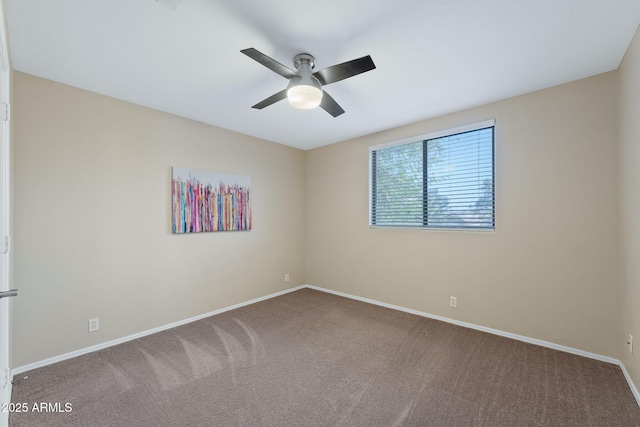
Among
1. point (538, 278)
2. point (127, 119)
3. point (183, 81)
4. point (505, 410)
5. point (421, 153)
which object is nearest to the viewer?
point (505, 410)

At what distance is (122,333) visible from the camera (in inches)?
110

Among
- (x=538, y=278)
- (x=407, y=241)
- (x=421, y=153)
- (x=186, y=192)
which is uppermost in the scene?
(x=421, y=153)

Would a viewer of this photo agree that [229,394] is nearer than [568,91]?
Yes

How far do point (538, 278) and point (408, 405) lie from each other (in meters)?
1.91

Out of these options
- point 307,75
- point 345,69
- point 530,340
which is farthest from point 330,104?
point 530,340

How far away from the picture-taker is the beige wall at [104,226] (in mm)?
2303

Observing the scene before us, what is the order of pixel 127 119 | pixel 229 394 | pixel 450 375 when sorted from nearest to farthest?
pixel 229 394, pixel 450 375, pixel 127 119

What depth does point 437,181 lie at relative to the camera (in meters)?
3.42

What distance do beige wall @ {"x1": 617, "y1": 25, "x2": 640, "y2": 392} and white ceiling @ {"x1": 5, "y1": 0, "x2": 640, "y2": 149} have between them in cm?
24

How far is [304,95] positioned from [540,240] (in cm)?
269

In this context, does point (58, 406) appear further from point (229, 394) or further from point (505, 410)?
point (505, 410)

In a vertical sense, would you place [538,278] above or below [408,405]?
above

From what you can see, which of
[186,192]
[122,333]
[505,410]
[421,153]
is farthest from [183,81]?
[505,410]

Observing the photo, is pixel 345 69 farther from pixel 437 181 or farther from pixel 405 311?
pixel 405 311
